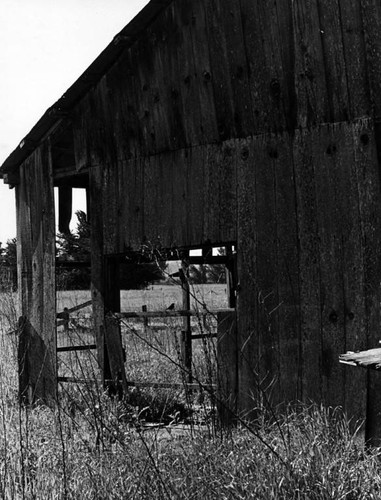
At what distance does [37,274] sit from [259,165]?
3813 millimetres

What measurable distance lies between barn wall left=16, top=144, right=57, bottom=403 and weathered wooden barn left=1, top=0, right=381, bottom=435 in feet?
2.95

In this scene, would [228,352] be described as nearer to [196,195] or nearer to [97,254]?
[196,195]

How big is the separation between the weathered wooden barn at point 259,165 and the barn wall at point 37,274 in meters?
0.90

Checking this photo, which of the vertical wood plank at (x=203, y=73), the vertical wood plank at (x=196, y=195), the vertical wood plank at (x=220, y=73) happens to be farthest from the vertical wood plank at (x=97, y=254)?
the vertical wood plank at (x=220, y=73)

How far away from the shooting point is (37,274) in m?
10.3

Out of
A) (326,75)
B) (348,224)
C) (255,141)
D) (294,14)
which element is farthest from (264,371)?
(294,14)

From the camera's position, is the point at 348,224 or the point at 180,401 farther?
the point at 180,401

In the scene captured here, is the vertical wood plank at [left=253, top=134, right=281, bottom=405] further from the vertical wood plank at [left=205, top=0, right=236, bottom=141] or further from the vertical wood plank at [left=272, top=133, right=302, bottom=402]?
the vertical wood plank at [left=205, top=0, right=236, bottom=141]

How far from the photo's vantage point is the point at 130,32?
8.63m

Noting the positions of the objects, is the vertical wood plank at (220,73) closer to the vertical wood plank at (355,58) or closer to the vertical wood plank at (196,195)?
the vertical wood plank at (196,195)

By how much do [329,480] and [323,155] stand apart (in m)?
2.95

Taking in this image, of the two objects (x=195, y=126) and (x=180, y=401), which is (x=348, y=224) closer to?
(x=195, y=126)

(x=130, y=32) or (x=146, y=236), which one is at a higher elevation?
(x=130, y=32)

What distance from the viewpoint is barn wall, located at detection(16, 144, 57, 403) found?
32.8 feet
